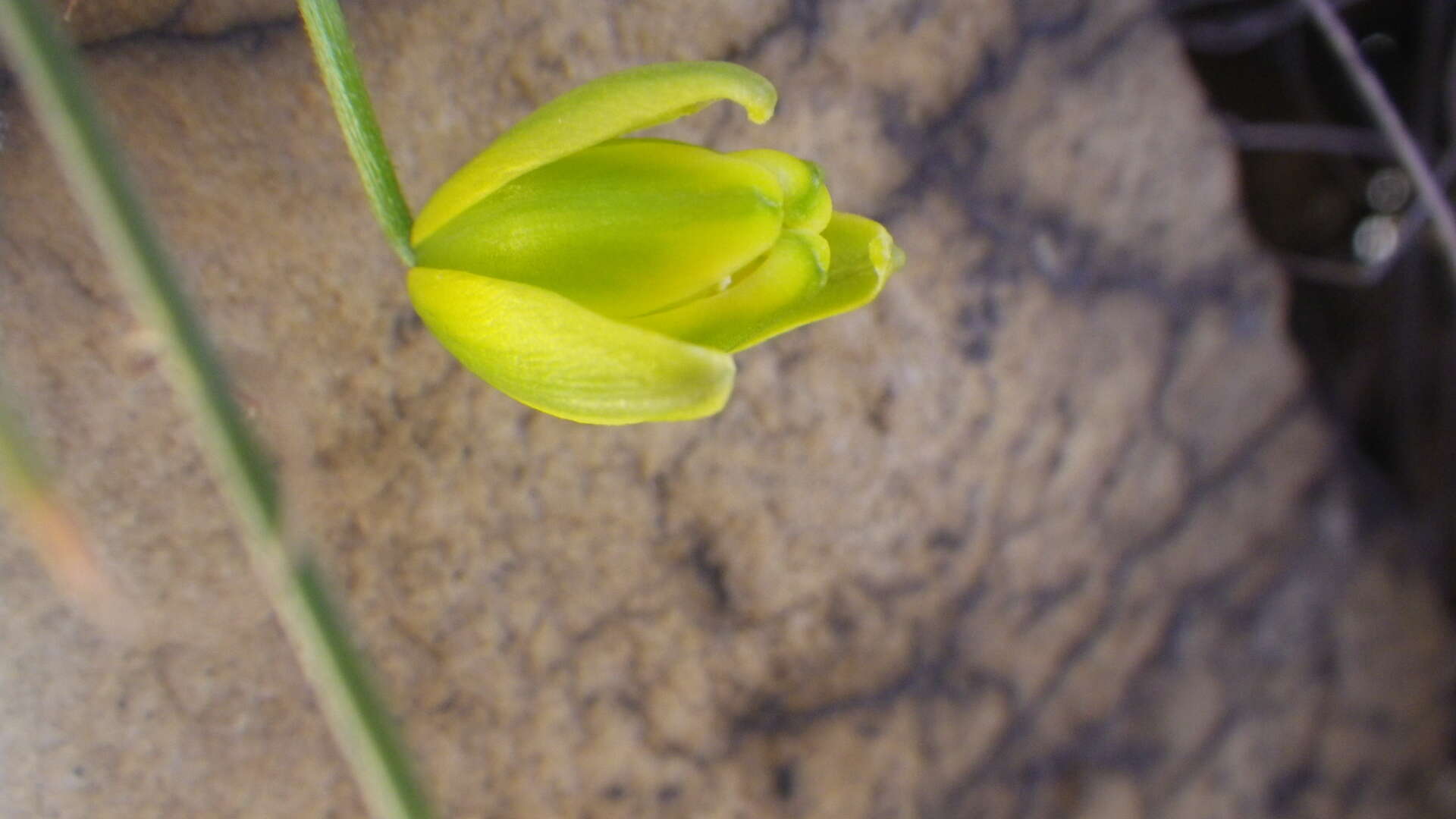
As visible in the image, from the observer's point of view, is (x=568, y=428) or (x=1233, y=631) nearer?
(x=568, y=428)

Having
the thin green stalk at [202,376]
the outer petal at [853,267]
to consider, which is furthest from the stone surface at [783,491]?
the thin green stalk at [202,376]

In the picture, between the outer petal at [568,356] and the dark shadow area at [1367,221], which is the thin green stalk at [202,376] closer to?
the outer petal at [568,356]

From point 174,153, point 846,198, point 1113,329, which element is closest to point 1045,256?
point 1113,329

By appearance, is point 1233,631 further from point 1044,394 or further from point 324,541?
point 324,541

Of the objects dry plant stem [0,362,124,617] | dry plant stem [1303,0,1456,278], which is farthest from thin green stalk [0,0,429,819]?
dry plant stem [1303,0,1456,278]

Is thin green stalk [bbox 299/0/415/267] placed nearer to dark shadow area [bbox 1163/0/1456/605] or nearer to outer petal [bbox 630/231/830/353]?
outer petal [bbox 630/231/830/353]

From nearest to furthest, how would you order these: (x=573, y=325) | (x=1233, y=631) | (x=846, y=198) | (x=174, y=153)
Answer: (x=573, y=325) < (x=174, y=153) < (x=846, y=198) < (x=1233, y=631)

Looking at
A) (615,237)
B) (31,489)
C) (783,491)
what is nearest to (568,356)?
(615,237)
